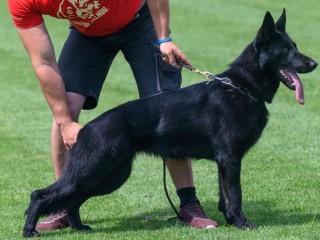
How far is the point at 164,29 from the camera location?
611cm

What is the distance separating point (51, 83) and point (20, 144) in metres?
3.92

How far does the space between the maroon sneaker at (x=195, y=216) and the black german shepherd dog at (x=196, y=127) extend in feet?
0.67

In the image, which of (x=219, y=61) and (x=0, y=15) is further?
(x=0, y=15)

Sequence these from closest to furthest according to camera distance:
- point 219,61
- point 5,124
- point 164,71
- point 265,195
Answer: point 164,71, point 265,195, point 5,124, point 219,61

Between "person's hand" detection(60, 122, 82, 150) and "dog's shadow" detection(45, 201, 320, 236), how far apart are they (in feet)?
2.16

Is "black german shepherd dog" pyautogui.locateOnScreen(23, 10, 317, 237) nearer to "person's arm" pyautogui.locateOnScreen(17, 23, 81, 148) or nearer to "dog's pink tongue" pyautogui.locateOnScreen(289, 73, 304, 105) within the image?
"dog's pink tongue" pyautogui.locateOnScreen(289, 73, 304, 105)

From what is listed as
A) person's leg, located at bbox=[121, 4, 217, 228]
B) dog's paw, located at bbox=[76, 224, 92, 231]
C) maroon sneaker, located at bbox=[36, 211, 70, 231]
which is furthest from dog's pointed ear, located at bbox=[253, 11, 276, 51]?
maroon sneaker, located at bbox=[36, 211, 70, 231]

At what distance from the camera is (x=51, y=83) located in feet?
19.7

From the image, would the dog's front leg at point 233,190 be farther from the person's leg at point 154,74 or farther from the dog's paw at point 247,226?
the person's leg at point 154,74

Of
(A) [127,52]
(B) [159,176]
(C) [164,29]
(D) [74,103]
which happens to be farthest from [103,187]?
(B) [159,176]

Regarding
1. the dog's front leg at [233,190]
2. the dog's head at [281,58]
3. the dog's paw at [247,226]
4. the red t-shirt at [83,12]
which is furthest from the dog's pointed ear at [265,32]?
the dog's paw at [247,226]

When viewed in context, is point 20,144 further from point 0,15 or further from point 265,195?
point 0,15

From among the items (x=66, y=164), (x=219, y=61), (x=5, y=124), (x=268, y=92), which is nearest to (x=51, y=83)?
(x=66, y=164)

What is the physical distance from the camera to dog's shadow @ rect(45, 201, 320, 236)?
6.12 meters
